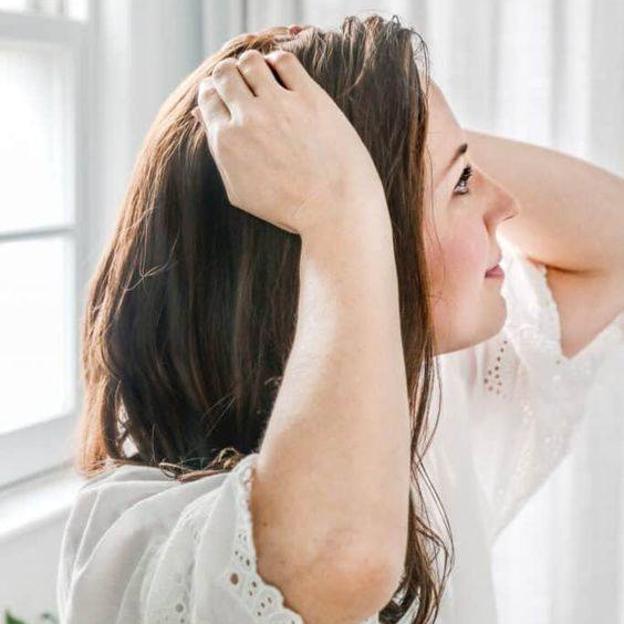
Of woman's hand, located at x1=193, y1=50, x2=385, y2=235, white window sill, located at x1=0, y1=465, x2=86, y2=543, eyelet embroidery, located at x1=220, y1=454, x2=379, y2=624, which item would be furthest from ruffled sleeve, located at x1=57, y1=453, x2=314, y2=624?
white window sill, located at x1=0, y1=465, x2=86, y2=543

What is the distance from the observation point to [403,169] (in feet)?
4.01

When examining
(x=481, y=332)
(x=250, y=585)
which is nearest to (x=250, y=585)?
(x=250, y=585)

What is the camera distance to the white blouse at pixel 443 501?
3.24 feet

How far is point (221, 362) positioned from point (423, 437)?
30 centimetres

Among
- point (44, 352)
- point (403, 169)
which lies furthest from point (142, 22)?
point (403, 169)

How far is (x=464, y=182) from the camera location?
→ 136cm

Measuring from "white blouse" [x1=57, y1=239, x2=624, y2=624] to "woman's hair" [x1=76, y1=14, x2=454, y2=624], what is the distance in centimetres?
7

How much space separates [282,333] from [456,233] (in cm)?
24

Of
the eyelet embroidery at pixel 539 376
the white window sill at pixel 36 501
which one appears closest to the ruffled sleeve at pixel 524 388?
the eyelet embroidery at pixel 539 376

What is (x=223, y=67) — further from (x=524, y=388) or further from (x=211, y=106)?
(x=524, y=388)

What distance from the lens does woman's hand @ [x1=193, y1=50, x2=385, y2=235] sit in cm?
105

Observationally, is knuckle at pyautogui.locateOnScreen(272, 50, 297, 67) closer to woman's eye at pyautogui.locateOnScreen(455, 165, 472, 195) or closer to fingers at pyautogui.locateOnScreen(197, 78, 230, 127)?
fingers at pyautogui.locateOnScreen(197, 78, 230, 127)

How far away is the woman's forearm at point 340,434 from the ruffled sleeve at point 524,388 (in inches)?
26.5

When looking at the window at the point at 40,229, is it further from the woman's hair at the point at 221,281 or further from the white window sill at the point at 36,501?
the woman's hair at the point at 221,281
